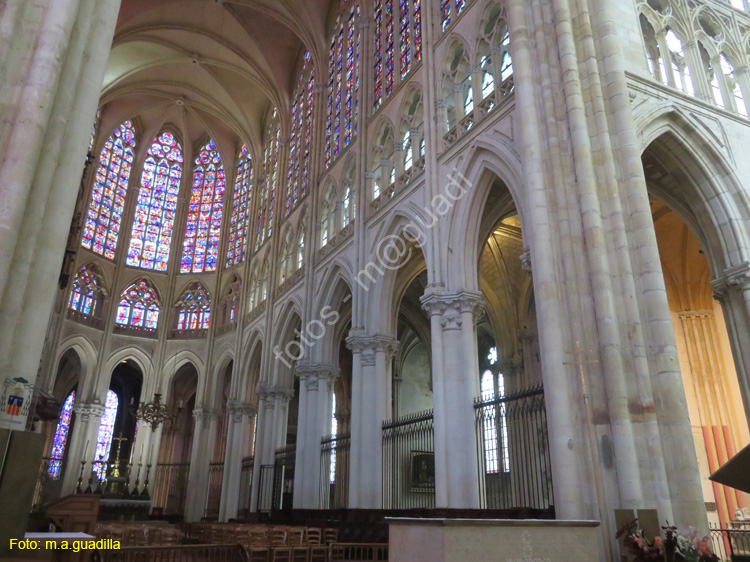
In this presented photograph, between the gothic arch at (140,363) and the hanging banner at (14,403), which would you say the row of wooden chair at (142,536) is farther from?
the gothic arch at (140,363)

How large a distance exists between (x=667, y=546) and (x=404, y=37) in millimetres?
14546

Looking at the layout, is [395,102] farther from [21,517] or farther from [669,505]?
[21,517]

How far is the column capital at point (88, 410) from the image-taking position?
2530 cm

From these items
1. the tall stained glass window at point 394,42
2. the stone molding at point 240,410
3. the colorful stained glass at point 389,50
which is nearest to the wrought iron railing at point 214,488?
the stone molding at point 240,410

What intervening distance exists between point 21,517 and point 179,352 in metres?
24.1

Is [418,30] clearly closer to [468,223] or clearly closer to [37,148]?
[468,223]

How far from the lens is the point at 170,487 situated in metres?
28.9

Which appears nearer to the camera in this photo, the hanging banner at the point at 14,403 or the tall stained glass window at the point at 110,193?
the hanging banner at the point at 14,403

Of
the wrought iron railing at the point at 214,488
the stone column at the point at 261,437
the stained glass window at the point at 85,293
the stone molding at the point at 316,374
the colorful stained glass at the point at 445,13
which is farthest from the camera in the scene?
the stained glass window at the point at 85,293

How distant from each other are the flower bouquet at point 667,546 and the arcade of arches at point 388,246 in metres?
0.48

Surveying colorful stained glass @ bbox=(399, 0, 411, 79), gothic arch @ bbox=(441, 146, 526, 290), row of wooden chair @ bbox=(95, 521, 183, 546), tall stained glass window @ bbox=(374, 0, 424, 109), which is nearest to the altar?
row of wooden chair @ bbox=(95, 521, 183, 546)

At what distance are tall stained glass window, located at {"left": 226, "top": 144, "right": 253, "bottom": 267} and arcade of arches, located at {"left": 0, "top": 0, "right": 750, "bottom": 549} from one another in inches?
11.8

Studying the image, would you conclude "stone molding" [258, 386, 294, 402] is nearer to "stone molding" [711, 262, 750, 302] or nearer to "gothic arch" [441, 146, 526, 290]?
"gothic arch" [441, 146, 526, 290]

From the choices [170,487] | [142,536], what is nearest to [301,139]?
[142,536]
